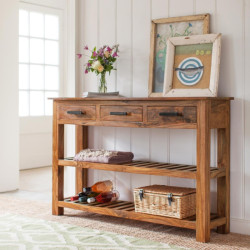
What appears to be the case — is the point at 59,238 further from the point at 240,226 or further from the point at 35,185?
the point at 35,185

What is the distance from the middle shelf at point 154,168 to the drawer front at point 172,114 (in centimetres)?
29

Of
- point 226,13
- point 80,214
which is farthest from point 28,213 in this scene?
point 226,13

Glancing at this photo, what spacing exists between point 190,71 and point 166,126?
44 centimetres

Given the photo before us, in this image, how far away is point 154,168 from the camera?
293 centimetres

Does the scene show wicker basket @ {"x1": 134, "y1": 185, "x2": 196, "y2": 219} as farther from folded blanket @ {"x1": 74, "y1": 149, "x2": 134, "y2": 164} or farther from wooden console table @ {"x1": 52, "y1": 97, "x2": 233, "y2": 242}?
folded blanket @ {"x1": 74, "y1": 149, "x2": 134, "y2": 164}

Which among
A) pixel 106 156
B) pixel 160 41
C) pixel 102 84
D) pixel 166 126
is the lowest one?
pixel 106 156

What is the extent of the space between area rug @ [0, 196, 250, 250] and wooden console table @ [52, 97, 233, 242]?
8 cm

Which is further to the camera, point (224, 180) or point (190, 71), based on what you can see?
point (190, 71)

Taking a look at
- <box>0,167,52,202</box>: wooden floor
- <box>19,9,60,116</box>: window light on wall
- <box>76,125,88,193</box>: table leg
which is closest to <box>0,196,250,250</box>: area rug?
<box>76,125,88,193</box>: table leg

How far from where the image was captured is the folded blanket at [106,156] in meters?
3.15

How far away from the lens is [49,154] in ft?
20.2

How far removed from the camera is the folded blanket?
315 cm

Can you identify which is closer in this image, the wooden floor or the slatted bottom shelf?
the slatted bottom shelf

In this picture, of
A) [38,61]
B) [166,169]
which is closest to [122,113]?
[166,169]
